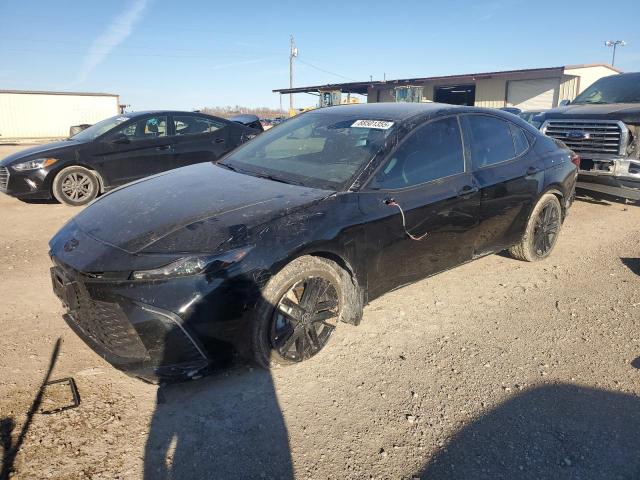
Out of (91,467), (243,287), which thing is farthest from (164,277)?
(91,467)

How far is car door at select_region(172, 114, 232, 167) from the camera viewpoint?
801cm

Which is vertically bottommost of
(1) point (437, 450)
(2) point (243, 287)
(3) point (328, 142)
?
(1) point (437, 450)

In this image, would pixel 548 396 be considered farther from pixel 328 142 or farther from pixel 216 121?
pixel 216 121

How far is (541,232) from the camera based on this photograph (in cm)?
492

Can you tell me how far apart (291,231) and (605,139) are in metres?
6.17

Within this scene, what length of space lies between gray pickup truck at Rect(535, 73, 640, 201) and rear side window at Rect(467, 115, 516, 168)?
3403mm

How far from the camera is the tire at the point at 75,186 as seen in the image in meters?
7.24

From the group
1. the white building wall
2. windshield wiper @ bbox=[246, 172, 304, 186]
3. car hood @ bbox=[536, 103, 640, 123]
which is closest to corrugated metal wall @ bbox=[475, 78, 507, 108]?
the white building wall

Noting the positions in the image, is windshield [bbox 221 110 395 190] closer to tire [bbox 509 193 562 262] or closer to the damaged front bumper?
tire [bbox 509 193 562 262]

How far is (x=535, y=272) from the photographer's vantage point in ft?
15.6

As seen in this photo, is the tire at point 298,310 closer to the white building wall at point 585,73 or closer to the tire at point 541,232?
the tire at point 541,232

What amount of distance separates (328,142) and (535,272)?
251 cm

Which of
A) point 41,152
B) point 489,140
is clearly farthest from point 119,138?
point 489,140

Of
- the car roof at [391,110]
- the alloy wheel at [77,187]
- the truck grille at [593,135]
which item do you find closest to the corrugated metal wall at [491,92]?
the truck grille at [593,135]
